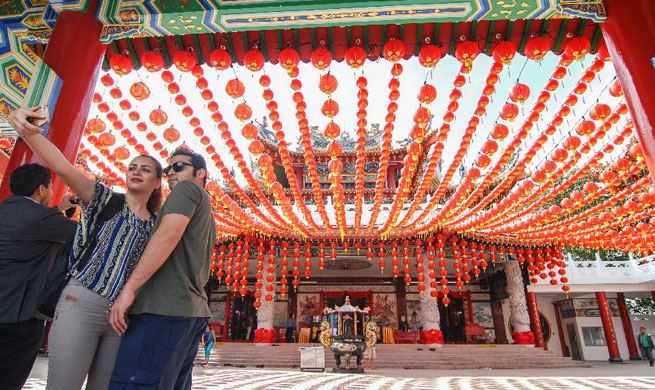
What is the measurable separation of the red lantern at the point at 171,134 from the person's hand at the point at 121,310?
4262mm

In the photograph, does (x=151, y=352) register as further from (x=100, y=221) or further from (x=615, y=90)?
(x=615, y=90)

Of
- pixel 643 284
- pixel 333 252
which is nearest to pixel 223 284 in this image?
pixel 333 252

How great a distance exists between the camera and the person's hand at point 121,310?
133 cm

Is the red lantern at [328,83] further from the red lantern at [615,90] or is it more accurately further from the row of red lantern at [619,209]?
the row of red lantern at [619,209]

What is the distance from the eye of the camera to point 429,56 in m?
4.25

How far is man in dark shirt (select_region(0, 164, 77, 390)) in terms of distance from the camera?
166cm

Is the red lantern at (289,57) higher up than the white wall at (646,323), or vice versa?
the red lantern at (289,57)

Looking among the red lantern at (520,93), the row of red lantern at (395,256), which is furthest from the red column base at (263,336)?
the red lantern at (520,93)

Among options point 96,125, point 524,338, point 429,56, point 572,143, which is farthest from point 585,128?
point 524,338

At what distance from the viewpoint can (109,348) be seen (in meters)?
1.57

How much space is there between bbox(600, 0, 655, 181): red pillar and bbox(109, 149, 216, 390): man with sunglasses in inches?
146

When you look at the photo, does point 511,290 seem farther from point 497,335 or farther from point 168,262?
point 168,262

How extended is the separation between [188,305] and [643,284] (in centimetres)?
2014

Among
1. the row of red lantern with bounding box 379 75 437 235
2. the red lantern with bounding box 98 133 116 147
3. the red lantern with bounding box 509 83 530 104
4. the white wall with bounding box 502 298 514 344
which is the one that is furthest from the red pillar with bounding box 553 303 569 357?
the red lantern with bounding box 98 133 116 147
